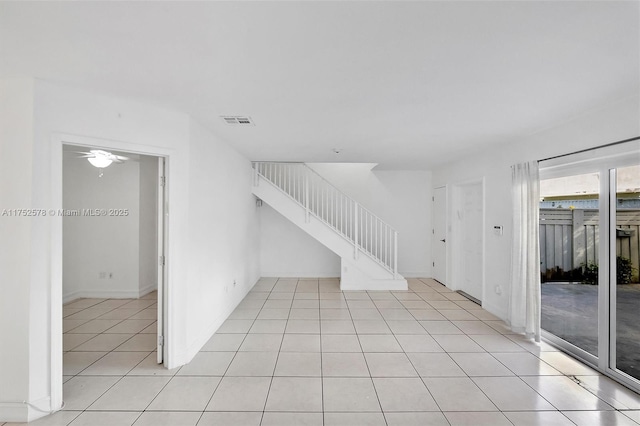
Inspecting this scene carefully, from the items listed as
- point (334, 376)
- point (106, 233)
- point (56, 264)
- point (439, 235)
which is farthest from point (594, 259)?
point (106, 233)

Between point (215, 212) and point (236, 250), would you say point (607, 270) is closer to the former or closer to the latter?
point (215, 212)

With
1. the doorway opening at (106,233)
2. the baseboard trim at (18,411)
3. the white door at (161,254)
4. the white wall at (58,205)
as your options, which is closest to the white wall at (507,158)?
the white wall at (58,205)

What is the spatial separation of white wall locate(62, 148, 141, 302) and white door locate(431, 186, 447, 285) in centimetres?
590

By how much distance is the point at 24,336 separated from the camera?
216cm

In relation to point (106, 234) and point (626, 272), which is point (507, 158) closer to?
point (626, 272)

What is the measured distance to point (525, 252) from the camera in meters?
3.50

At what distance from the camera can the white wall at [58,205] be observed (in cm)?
216

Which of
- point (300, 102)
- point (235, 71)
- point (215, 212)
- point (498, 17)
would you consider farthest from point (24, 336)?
point (498, 17)

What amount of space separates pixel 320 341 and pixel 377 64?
9.94 feet

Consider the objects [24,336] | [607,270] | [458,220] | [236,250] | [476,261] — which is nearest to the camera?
[24,336]

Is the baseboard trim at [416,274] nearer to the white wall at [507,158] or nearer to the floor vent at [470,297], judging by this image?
the floor vent at [470,297]

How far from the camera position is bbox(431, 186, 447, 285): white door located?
Answer: 592cm

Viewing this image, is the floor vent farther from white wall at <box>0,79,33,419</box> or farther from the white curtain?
white wall at <box>0,79,33,419</box>

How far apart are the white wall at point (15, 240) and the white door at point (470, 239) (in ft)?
18.2
